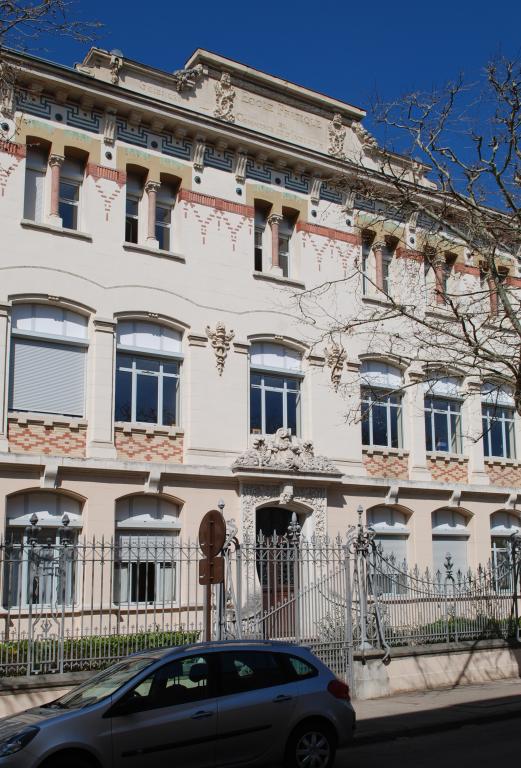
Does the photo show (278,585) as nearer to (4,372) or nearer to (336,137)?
(4,372)

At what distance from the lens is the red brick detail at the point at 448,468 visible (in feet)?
79.7

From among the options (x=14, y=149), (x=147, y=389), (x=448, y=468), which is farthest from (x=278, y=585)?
(x=14, y=149)

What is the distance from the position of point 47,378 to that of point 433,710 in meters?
9.91

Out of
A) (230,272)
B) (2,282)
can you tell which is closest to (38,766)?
(2,282)

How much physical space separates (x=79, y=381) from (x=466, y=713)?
10088 mm

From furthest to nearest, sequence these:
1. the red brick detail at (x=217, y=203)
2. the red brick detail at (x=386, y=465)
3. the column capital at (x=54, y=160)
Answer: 1. the red brick detail at (x=386, y=465)
2. the red brick detail at (x=217, y=203)
3. the column capital at (x=54, y=160)

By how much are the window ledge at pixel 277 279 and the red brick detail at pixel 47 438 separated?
19.7 feet

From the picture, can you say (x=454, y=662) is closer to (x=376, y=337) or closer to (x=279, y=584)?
(x=279, y=584)

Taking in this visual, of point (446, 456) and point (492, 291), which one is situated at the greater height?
point (492, 291)

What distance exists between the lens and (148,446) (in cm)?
1947

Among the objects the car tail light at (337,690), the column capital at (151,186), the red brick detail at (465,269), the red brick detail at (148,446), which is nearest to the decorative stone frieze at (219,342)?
the red brick detail at (148,446)

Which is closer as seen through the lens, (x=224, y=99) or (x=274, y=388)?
(x=274, y=388)

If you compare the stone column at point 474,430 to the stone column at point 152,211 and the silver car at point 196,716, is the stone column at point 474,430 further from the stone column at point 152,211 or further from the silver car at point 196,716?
the silver car at point 196,716

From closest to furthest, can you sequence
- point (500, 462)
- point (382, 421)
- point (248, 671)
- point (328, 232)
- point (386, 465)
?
point (248, 671)
point (386, 465)
point (328, 232)
point (382, 421)
point (500, 462)
